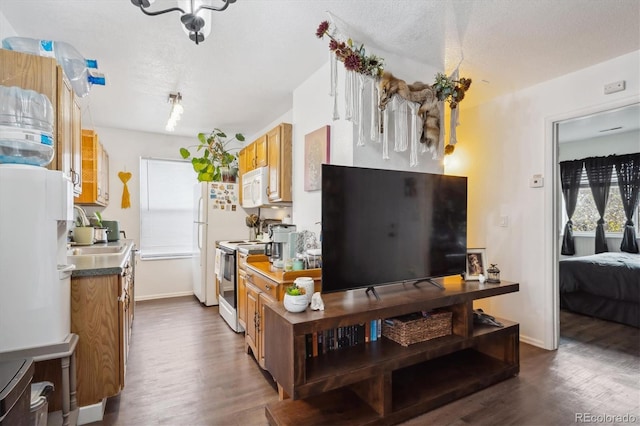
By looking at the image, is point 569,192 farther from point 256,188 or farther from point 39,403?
point 39,403

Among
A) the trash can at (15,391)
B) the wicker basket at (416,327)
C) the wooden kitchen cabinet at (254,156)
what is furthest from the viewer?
the wooden kitchen cabinet at (254,156)

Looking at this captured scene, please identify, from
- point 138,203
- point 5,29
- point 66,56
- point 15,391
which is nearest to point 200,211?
point 138,203

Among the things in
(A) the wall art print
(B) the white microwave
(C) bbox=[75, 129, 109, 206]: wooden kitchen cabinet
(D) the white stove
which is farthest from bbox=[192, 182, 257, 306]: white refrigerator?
(A) the wall art print

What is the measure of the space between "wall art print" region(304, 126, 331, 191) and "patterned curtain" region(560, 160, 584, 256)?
17.6ft

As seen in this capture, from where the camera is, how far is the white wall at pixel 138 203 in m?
4.79

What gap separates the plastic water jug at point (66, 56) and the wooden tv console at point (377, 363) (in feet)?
6.92

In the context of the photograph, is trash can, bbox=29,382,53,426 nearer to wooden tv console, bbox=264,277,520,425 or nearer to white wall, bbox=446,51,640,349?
wooden tv console, bbox=264,277,520,425

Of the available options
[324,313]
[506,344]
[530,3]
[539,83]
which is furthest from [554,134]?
[324,313]

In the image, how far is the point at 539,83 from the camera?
3.10m

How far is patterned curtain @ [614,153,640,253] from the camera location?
16.5 feet

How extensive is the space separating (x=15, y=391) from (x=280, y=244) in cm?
182

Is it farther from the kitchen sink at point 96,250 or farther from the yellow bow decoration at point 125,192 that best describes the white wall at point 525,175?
the yellow bow decoration at point 125,192

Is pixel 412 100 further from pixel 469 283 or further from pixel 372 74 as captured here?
pixel 469 283

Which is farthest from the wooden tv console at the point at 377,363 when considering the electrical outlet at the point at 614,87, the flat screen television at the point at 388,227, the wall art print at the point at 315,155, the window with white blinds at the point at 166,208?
the window with white blinds at the point at 166,208
